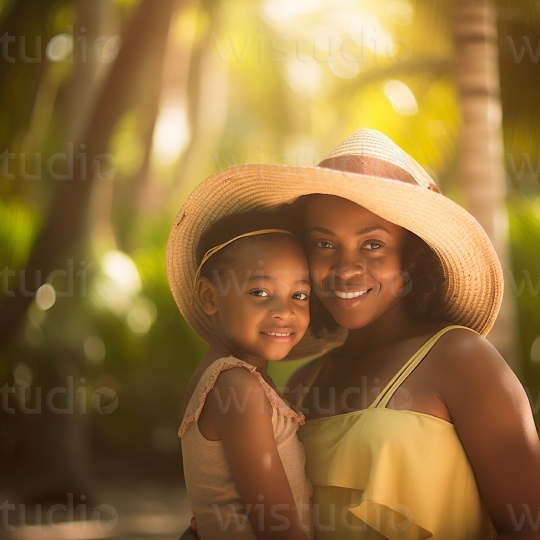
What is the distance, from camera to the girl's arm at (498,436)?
1868 mm

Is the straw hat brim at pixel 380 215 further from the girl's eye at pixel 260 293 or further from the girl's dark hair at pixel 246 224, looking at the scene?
the girl's eye at pixel 260 293

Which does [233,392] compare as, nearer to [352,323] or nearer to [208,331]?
[352,323]

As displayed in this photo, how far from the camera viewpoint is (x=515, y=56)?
278 inches

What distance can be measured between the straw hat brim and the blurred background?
8.25 ft

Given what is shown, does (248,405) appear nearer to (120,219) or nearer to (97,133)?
(97,133)

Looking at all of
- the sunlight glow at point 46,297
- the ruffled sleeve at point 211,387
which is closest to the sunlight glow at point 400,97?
the sunlight glow at point 46,297

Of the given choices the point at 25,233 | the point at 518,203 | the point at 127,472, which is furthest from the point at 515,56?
the point at 127,472

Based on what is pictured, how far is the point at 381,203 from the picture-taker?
2.15m

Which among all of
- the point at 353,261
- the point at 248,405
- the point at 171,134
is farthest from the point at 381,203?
the point at 171,134

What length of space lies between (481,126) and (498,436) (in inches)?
141

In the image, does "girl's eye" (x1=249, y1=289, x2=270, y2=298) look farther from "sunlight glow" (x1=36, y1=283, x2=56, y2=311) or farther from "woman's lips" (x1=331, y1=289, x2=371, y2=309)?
"sunlight glow" (x1=36, y1=283, x2=56, y2=311)

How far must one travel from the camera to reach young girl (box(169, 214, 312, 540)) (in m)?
1.96

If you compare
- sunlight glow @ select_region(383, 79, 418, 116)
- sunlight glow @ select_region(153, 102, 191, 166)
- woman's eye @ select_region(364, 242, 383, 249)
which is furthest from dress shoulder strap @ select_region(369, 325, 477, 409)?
sunlight glow @ select_region(153, 102, 191, 166)

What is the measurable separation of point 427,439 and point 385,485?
169mm
